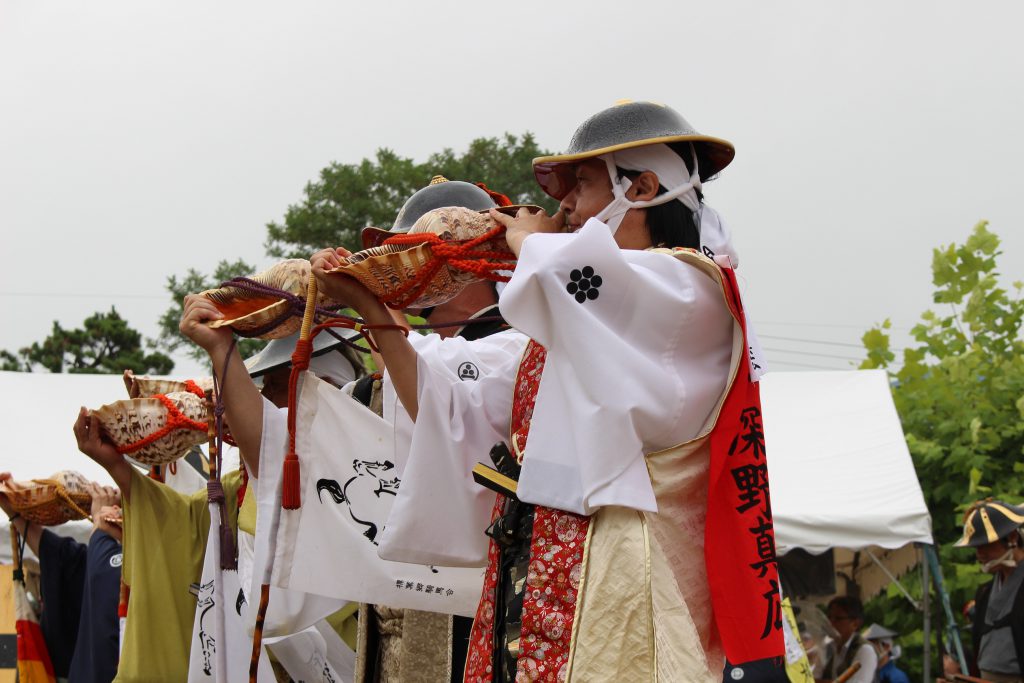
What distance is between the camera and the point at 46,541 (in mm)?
5266

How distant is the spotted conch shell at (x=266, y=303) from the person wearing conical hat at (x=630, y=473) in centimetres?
72

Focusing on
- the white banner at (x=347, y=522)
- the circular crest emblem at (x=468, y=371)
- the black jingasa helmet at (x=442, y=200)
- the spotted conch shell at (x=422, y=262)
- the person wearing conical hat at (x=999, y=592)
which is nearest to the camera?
the spotted conch shell at (x=422, y=262)

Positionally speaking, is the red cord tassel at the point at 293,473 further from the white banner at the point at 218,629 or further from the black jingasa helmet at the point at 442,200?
the black jingasa helmet at the point at 442,200

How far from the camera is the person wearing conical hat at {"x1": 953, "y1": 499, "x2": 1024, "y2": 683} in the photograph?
7.02 meters

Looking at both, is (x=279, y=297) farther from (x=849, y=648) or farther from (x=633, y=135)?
(x=849, y=648)

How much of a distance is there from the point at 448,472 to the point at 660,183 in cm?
92

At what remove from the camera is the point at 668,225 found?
2582 millimetres

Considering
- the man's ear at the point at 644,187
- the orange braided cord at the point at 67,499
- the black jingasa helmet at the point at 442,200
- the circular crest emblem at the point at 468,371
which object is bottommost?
the orange braided cord at the point at 67,499

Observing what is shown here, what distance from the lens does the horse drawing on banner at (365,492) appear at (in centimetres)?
327

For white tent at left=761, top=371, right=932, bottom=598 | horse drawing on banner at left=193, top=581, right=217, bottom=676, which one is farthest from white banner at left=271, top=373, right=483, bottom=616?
white tent at left=761, top=371, right=932, bottom=598

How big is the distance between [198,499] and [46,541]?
4.56 feet

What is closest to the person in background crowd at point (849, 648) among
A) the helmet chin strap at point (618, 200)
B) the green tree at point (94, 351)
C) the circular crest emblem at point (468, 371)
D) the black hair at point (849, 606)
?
the black hair at point (849, 606)

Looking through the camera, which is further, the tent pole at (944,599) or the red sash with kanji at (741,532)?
the tent pole at (944,599)

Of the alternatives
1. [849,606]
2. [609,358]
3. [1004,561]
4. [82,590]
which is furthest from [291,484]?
[849,606]
